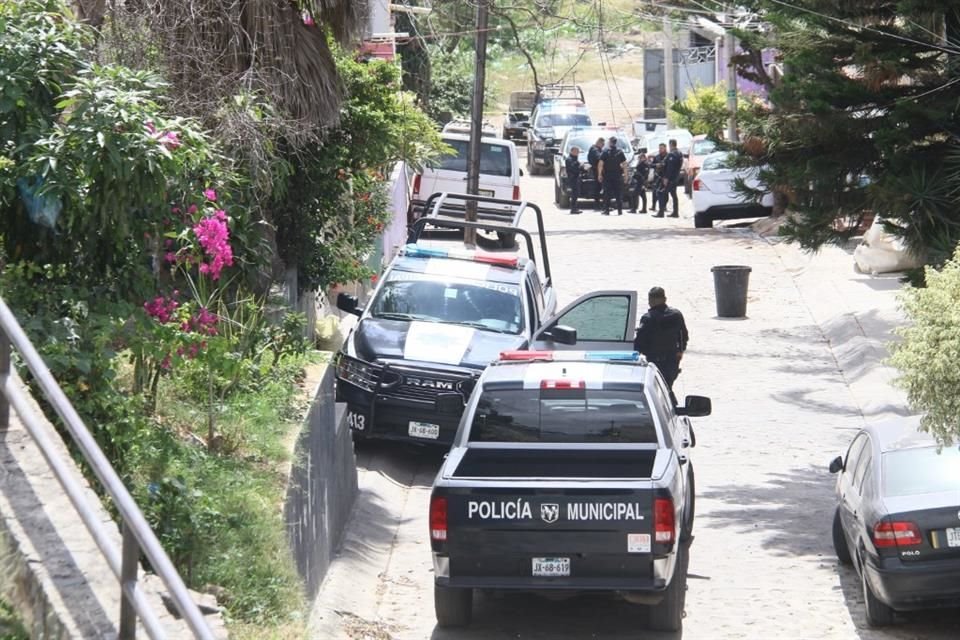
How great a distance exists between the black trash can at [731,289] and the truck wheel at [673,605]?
45.1ft

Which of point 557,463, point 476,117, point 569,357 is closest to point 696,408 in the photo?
point 569,357

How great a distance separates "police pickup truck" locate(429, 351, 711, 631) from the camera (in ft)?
31.0

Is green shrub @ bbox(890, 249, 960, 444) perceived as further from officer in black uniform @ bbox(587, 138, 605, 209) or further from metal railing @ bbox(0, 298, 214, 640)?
officer in black uniform @ bbox(587, 138, 605, 209)

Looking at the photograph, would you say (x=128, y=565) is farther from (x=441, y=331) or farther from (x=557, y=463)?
(x=441, y=331)

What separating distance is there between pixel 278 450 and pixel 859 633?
437 cm

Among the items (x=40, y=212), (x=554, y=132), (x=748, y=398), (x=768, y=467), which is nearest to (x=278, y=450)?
(x=40, y=212)

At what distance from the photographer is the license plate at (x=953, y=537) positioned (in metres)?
9.88

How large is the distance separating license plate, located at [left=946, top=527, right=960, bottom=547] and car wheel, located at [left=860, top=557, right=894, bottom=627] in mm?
739

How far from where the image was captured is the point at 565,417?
424 inches

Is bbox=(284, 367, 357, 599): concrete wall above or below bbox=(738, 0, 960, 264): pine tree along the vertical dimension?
below

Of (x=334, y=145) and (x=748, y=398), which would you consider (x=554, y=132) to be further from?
(x=334, y=145)

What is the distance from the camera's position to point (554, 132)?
4862cm

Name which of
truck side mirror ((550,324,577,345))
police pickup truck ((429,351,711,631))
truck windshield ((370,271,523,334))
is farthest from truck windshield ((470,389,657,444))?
truck windshield ((370,271,523,334))

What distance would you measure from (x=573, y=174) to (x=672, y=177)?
2.86m
